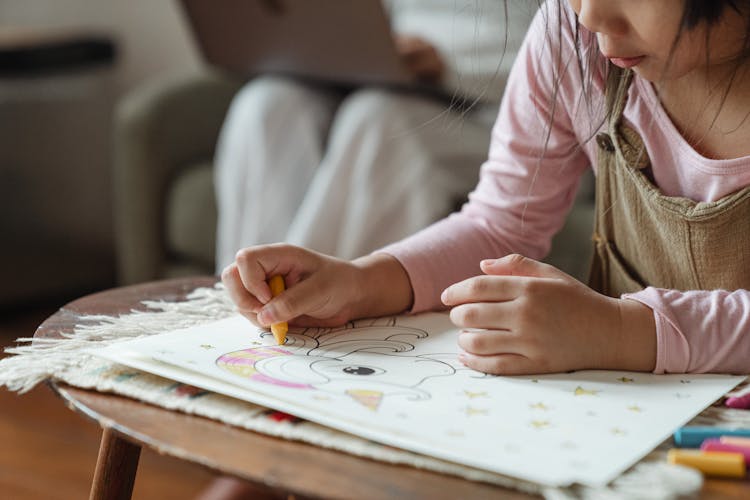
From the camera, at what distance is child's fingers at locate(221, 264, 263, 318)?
58cm

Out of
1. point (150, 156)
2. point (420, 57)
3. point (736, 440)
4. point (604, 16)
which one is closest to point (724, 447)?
point (736, 440)

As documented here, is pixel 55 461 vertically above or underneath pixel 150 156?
underneath

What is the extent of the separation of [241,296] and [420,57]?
104 cm

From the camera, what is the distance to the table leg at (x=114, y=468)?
1.77ft

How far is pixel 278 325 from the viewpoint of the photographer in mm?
568

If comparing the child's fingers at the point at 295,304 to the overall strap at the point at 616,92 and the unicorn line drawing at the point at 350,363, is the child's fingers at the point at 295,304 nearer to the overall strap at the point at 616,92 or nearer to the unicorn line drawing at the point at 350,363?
the unicorn line drawing at the point at 350,363

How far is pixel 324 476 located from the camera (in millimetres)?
398

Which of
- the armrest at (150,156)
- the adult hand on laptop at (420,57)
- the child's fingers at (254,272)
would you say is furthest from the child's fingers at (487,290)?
the armrest at (150,156)

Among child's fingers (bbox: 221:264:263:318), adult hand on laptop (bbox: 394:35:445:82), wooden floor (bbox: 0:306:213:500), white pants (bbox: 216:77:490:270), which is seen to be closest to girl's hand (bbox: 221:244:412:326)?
child's fingers (bbox: 221:264:263:318)

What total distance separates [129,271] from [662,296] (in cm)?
130

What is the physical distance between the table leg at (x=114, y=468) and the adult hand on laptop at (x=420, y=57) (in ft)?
3.51

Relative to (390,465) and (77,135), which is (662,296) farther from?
(77,135)

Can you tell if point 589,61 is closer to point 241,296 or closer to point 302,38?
point 241,296

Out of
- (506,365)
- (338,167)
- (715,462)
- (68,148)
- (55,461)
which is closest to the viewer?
(715,462)
